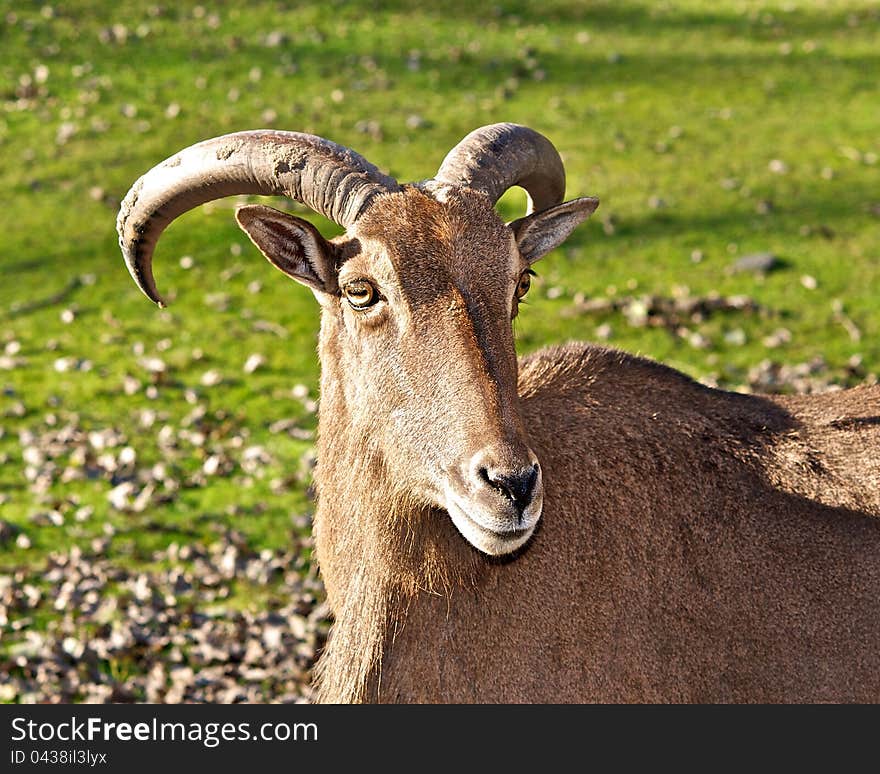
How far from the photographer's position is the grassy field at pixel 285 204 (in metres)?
10.3

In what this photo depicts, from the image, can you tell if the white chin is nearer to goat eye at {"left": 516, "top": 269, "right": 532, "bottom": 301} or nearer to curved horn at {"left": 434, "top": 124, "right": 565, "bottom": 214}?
goat eye at {"left": 516, "top": 269, "right": 532, "bottom": 301}

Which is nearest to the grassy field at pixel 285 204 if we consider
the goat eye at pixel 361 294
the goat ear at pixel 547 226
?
the goat eye at pixel 361 294

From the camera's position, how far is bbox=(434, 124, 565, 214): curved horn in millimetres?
5754

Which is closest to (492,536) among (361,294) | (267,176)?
(361,294)

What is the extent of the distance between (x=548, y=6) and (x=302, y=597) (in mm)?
16941

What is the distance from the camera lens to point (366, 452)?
5484 millimetres

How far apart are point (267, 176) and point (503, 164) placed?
4.01ft

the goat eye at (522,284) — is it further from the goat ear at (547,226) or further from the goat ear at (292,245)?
the goat ear at (292,245)

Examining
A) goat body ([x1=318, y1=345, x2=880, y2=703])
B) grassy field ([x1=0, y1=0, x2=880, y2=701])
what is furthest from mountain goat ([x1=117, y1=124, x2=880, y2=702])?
grassy field ([x1=0, y1=0, x2=880, y2=701])

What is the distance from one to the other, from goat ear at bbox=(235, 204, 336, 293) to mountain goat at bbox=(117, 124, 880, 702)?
0.4 inches

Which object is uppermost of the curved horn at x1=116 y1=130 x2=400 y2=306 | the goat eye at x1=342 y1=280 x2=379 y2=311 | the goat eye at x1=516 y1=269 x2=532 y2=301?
the curved horn at x1=116 y1=130 x2=400 y2=306

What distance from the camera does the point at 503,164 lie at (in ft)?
19.5

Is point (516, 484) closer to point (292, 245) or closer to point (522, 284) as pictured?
point (522, 284)

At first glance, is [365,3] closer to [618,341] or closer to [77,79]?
[77,79]
